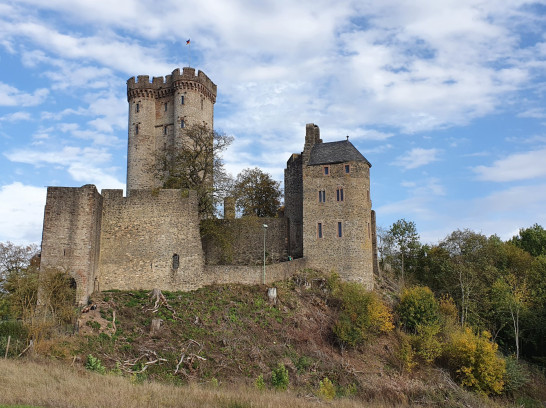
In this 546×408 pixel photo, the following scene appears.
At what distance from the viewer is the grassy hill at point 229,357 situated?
17797 millimetres

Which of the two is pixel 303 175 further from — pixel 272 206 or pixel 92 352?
pixel 92 352

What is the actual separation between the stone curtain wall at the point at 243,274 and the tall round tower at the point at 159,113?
52.1 ft

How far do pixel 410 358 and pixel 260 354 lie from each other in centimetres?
1003

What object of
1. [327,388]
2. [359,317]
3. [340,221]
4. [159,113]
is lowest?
[327,388]

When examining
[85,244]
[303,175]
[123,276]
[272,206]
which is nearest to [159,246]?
[123,276]

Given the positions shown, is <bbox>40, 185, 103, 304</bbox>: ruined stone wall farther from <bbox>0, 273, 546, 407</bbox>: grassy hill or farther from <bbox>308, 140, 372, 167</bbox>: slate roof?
<bbox>308, 140, 372, 167</bbox>: slate roof

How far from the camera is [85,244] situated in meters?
26.9

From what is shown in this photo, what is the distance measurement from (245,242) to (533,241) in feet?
92.2

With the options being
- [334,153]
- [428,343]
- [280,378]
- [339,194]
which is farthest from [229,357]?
[334,153]

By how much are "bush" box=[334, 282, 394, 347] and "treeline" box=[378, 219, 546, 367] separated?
729cm

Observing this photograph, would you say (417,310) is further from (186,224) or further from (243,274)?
(186,224)

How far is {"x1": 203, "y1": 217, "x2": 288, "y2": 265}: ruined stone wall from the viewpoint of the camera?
121 ft

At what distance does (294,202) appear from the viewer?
3994 centimetres

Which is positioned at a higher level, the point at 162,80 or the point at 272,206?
the point at 162,80
